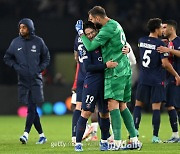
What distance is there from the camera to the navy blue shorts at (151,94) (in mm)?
15430

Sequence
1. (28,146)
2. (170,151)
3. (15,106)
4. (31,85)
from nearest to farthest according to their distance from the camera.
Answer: (170,151) < (28,146) < (31,85) < (15,106)

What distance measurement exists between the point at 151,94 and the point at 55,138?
8.15ft

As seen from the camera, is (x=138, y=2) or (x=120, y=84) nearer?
(x=120, y=84)

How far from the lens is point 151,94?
15.5 metres

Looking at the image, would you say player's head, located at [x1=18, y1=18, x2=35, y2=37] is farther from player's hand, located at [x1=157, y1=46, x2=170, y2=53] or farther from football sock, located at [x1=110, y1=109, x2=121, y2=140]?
football sock, located at [x1=110, y1=109, x2=121, y2=140]

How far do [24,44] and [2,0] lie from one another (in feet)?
47.9

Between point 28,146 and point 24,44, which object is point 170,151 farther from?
point 24,44

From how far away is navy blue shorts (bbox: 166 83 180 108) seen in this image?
15781 millimetres

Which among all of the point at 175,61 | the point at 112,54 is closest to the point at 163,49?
the point at 175,61

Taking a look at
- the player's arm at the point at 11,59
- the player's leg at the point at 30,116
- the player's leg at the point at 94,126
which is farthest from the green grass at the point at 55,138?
the player's arm at the point at 11,59

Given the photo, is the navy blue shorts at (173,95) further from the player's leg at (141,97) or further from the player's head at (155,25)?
the player's head at (155,25)

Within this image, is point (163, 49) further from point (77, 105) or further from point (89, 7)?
point (89, 7)

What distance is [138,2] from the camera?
3075 centimetres

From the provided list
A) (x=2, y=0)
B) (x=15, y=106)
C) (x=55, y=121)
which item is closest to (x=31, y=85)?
(x=55, y=121)
